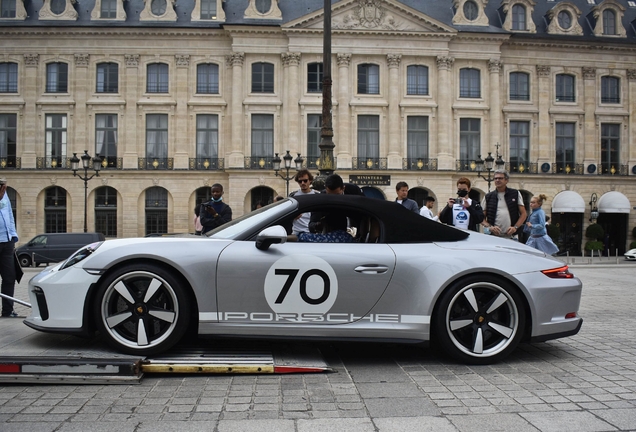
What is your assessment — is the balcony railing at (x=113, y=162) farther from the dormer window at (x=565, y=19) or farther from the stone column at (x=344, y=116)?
the dormer window at (x=565, y=19)

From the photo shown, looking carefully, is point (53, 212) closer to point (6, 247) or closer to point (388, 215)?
point (6, 247)

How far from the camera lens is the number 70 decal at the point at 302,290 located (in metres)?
4.92

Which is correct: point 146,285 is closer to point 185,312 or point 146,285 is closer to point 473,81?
point 185,312

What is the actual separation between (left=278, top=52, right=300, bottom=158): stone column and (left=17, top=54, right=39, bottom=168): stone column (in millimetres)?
15887

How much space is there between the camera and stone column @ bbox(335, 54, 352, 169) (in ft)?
128

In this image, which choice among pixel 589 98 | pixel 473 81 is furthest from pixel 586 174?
pixel 473 81

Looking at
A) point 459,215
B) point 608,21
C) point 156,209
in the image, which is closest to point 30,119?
point 156,209

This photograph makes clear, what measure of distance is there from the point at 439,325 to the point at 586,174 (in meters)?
40.3

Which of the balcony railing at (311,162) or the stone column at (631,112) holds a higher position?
the stone column at (631,112)

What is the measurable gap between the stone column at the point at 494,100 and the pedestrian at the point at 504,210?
3343cm

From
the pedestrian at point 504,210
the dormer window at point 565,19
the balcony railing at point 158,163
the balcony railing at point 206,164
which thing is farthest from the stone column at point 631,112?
the pedestrian at point 504,210

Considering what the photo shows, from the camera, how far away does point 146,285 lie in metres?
4.93

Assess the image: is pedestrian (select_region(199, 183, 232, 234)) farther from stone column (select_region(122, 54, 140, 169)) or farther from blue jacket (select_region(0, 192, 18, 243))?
stone column (select_region(122, 54, 140, 169))

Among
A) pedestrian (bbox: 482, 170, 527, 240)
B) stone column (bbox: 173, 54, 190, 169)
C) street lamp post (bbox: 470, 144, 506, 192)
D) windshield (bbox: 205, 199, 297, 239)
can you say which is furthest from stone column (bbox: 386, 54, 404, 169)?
windshield (bbox: 205, 199, 297, 239)
